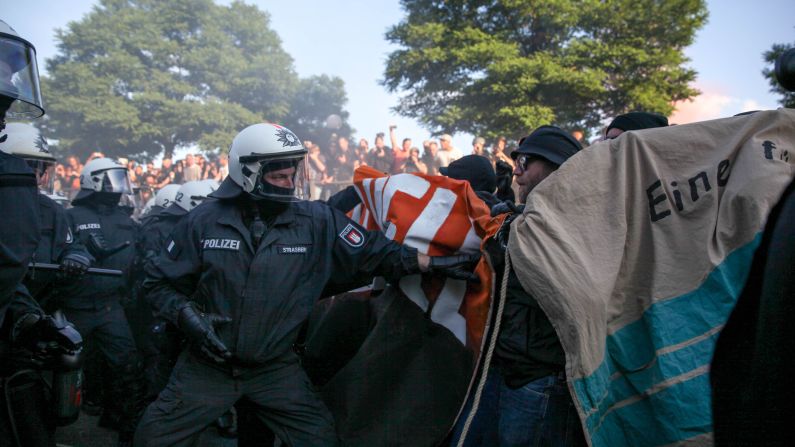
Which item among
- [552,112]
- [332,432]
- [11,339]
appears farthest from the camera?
[552,112]

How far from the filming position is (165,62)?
49500mm

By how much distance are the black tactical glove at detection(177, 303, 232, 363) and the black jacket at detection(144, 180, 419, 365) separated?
2.8 inches

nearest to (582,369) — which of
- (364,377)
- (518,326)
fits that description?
(518,326)

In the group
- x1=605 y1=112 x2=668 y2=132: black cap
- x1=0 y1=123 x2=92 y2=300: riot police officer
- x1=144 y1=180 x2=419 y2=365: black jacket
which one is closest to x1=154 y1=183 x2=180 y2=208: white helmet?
x1=0 y1=123 x2=92 y2=300: riot police officer

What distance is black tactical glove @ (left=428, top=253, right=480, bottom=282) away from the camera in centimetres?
303

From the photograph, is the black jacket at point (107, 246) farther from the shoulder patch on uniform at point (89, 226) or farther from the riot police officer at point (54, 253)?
the riot police officer at point (54, 253)

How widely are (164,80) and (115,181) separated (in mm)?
45021

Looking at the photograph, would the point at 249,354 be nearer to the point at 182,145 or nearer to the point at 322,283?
the point at 322,283

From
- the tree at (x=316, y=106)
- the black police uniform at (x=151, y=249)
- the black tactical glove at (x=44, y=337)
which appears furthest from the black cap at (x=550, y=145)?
the tree at (x=316, y=106)

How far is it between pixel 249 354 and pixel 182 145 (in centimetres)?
4772

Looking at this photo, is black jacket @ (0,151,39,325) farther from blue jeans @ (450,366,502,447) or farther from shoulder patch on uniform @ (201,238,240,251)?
blue jeans @ (450,366,502,447)

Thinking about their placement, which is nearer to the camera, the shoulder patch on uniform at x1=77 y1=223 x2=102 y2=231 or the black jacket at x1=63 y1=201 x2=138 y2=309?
the black jacket at x1=63 y1=201 x2=138 y2=309

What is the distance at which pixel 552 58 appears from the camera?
66.1ft

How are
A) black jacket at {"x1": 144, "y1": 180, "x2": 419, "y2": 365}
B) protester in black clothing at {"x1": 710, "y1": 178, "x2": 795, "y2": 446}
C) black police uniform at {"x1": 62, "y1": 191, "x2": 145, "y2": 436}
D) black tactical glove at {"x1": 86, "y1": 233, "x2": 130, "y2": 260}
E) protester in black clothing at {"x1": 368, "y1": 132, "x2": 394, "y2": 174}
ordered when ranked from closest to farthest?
protester in black clothing at {"x1": 710, "y1": 178, "x2": 795, "y2": 446} → black jacket at {"x1": 144, "y1": 180, "x2": 419, "y2": 365} → black police uniform at {"x1": 62, "y1": 191, "x2": 145, "y2": 436} → black tactical glove at {"x1": 86, "y1": 233, "x2": 130, "y2": 260} → protester in black clothing at {"x1": 368, "y1": 132, "x2": 394, "y2": 174}
